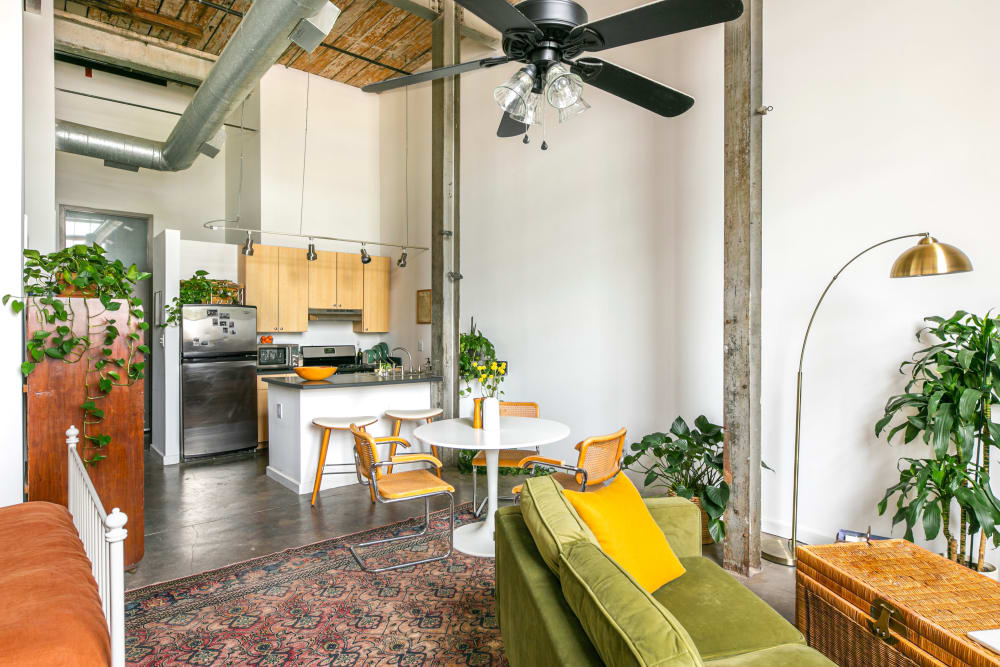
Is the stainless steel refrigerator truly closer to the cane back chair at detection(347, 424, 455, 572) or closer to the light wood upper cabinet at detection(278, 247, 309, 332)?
the light wood upper cabinet at detection(278, 247, 309, 332)

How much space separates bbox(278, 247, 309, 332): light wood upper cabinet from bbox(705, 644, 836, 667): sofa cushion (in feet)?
19.2

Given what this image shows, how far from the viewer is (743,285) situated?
2.90 m

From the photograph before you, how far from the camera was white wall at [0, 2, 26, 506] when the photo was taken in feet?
7.92

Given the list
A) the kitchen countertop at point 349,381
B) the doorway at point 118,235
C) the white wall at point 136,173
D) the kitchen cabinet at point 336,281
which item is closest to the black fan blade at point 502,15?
the kitchen countertop at point 349,381

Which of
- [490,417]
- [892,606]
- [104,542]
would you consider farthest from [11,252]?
[892,606]

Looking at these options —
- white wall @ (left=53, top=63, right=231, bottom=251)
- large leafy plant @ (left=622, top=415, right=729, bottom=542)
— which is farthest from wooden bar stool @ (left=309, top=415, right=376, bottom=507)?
white wall @ (left=53, top=63, right=231, bottom=251)

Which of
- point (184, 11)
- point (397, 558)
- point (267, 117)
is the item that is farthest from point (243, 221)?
point (397, 558)

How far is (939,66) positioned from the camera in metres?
2.83

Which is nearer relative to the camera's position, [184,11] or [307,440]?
[307,440]

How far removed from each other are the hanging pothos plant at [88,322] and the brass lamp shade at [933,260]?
3.62 m

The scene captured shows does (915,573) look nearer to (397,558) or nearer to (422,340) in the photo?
(397,558)

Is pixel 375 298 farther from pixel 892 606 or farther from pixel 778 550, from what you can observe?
pixel 892 606

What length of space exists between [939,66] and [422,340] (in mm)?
5204

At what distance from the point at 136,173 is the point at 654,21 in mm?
6634
